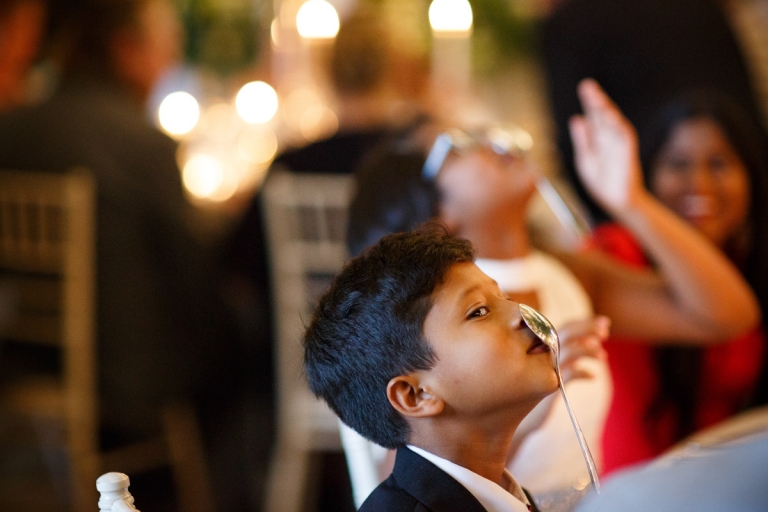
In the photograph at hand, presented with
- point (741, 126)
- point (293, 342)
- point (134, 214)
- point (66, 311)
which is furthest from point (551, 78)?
point (66, 311)

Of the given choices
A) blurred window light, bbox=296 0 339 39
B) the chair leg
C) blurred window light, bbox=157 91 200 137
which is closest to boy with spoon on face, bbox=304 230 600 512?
the chair leg

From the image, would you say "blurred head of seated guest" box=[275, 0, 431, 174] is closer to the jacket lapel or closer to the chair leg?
the chair leg

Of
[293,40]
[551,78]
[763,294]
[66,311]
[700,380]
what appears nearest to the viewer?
[700,380]

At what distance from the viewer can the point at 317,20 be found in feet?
9.71

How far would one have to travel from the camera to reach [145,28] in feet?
7.37

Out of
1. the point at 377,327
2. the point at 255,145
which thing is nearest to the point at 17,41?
the point at 255,145

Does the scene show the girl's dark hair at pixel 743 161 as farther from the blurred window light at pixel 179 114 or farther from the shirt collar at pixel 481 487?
the blurred window light at pixel 179 114

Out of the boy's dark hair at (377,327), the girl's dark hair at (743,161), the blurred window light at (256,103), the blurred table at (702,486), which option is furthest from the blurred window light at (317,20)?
the blurred table at (702,486)

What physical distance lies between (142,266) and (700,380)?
1.36 metres

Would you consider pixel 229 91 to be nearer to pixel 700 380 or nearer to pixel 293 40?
pixel 293 40

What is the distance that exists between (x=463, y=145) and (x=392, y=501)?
1.89 ft

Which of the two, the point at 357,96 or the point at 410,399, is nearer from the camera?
the point at 410,399

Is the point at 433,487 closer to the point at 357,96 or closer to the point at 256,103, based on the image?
the point at 357,96

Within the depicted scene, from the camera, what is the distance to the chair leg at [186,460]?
2295mm
